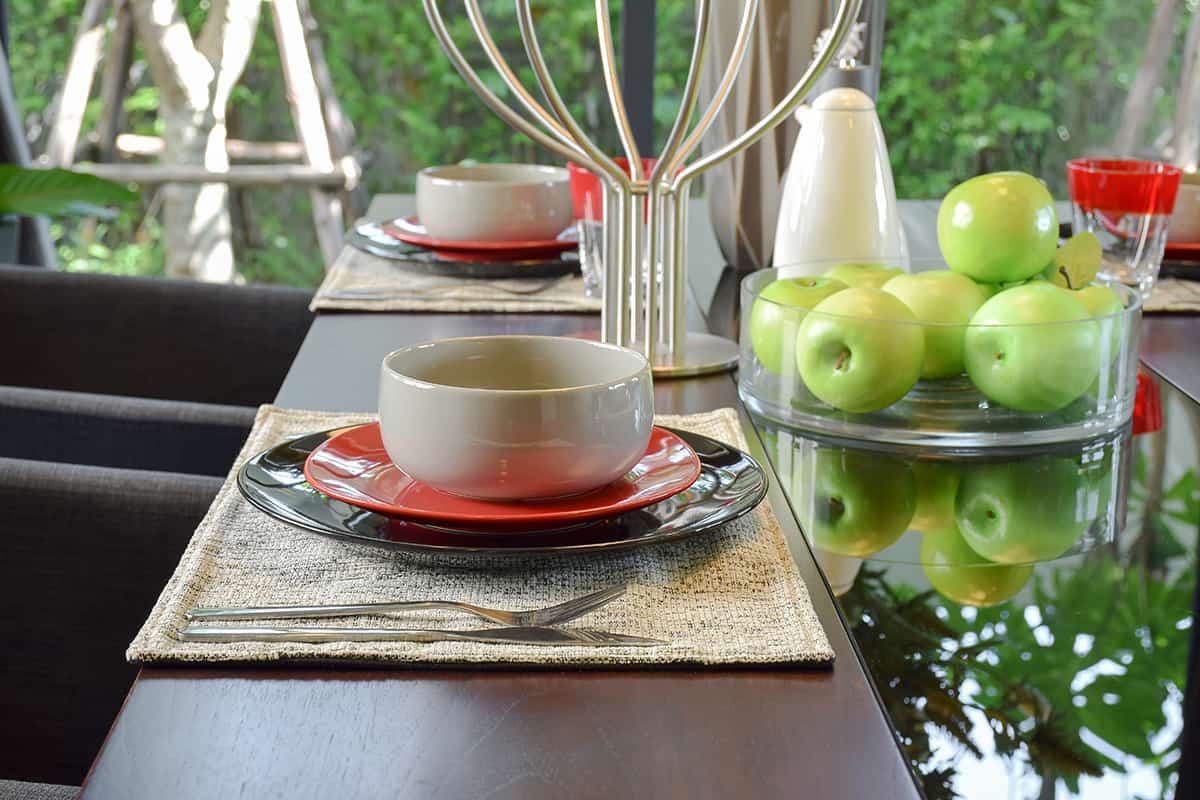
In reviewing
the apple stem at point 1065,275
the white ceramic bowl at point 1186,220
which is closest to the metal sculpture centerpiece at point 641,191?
the apple stem at point 1065,275

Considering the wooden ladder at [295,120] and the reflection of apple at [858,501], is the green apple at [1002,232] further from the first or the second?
the wooden ladder at [295,120]

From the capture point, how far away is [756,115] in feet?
4.45

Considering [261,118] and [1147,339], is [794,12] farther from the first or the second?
[261,118]

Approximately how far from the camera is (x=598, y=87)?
4.66 meters

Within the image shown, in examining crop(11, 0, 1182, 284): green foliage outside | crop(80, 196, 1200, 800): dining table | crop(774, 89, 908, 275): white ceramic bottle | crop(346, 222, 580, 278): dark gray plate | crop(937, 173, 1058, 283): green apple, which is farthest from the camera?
crop(11, 0, 1182, 284): green foliage outside

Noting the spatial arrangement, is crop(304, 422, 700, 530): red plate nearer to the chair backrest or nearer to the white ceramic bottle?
the white ceramic bottle

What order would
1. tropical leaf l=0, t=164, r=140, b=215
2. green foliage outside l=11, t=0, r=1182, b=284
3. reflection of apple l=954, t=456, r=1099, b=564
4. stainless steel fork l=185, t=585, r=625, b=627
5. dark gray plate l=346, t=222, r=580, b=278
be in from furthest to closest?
green foliage outside l=11, t=0, r=1182, b=284
tropical leaf l=0, t=164, r=140, b=215
dark gray plate l=346, t=222, r=580, b=278
reflection of apple l=954, t=456, r=1099, b=564
stainless steel fork l=185, t=585, r=625, b=627

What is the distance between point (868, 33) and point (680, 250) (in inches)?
17.9

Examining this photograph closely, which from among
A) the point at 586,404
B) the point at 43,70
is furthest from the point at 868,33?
the point at 43,70

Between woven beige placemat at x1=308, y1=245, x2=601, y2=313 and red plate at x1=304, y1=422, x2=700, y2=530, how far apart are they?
1.56 feet

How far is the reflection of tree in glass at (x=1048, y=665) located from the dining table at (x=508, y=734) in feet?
0.04

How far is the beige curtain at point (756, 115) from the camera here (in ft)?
4.31

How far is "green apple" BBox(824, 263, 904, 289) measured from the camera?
944 millimetres

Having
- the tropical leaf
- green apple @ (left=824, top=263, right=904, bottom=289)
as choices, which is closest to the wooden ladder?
the tropical leaf
